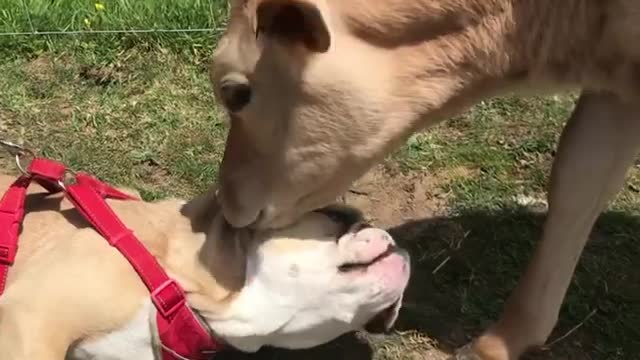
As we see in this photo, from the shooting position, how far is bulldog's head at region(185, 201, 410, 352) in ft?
7.62

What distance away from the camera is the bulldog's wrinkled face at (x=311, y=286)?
232 centimetres

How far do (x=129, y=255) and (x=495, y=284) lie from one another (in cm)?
115

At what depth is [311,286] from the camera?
2.32 meters

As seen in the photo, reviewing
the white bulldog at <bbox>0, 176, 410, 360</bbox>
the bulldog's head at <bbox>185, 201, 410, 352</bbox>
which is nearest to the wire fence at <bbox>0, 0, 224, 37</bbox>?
the white bulldog at <bbox>0, 176, 410, 360</bbox>

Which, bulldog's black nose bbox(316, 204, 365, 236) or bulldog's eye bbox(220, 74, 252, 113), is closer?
bulldog's eye bbox(220, 74, 252, 113)

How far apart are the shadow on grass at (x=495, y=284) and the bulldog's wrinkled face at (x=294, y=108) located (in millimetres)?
542

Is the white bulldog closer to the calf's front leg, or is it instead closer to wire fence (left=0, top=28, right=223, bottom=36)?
the calf's front leg

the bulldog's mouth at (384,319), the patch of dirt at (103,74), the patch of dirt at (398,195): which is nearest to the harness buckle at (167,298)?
the bulldog's mouth at (384,319)

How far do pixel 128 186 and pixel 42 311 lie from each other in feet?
3.80

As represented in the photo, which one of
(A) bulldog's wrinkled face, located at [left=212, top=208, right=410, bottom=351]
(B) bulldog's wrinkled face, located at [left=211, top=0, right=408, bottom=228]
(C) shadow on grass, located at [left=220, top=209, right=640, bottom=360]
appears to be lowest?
(C) shadow on grass, located at [left=220, top=209, right=640, bottom=360]

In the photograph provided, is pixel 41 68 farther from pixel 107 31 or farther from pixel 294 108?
pixel 294 108

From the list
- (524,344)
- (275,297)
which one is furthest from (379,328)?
(524,344)

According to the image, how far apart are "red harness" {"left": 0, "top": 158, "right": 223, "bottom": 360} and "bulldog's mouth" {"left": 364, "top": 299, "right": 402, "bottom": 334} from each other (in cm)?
33

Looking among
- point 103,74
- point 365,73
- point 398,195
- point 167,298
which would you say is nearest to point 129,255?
point 167,298
